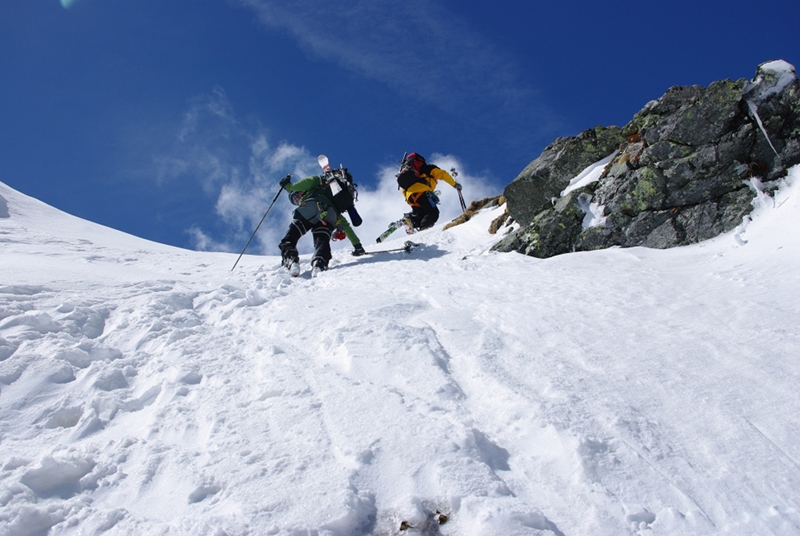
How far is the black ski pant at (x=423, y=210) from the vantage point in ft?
40.7

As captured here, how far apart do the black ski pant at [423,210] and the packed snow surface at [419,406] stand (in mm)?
6235

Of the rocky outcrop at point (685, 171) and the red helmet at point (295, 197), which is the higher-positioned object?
the red helmet at point (295, 197)

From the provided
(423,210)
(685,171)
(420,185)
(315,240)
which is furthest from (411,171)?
(685,171)

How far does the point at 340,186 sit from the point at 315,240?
157cm

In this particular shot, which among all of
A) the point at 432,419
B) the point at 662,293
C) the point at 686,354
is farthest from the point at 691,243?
the point at 432,419

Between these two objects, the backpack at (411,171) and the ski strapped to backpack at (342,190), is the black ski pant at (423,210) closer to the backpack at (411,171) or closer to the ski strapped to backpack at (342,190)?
the backpack at (411,171)

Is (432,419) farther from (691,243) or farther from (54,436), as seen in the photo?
(691,243)

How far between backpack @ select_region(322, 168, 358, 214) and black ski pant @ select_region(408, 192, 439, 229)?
6.64ft

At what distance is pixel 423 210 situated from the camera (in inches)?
490

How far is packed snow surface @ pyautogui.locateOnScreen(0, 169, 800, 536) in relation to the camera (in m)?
2.35

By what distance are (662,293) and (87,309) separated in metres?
6.59

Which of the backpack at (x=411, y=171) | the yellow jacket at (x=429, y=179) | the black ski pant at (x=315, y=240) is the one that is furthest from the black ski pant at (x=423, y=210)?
the black ski pant at (x=315, y=240)

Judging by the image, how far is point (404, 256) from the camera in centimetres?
986

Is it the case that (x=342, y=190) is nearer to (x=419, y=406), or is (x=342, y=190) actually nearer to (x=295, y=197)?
(x=295, y=197)
